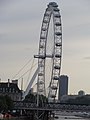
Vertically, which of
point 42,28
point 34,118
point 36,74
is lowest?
point 34,118

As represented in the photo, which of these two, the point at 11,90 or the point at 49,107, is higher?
the point at 11,90

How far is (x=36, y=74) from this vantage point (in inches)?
2923

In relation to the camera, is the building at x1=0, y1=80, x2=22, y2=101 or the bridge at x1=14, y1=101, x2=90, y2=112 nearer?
the bridge at x1=14, y1=101, x2=90, y2=112

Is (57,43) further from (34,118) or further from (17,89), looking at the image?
(17,89)

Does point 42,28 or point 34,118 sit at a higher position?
point 42,28

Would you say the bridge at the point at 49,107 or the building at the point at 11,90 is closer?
the bridge at the point at 49,107

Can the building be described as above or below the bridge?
above

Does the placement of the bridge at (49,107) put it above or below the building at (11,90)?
below

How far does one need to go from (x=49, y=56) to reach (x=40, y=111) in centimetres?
1564

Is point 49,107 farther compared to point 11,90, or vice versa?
point 11,90

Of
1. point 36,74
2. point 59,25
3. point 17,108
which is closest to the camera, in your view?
point 59,25

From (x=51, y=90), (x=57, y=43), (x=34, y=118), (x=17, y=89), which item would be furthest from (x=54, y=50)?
(x=17, y=89)

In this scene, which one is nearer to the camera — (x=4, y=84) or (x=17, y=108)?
(x=17, y=108)

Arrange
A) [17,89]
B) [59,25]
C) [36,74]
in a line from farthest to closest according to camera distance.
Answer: [17,89] < [36,74] < [59,25]
